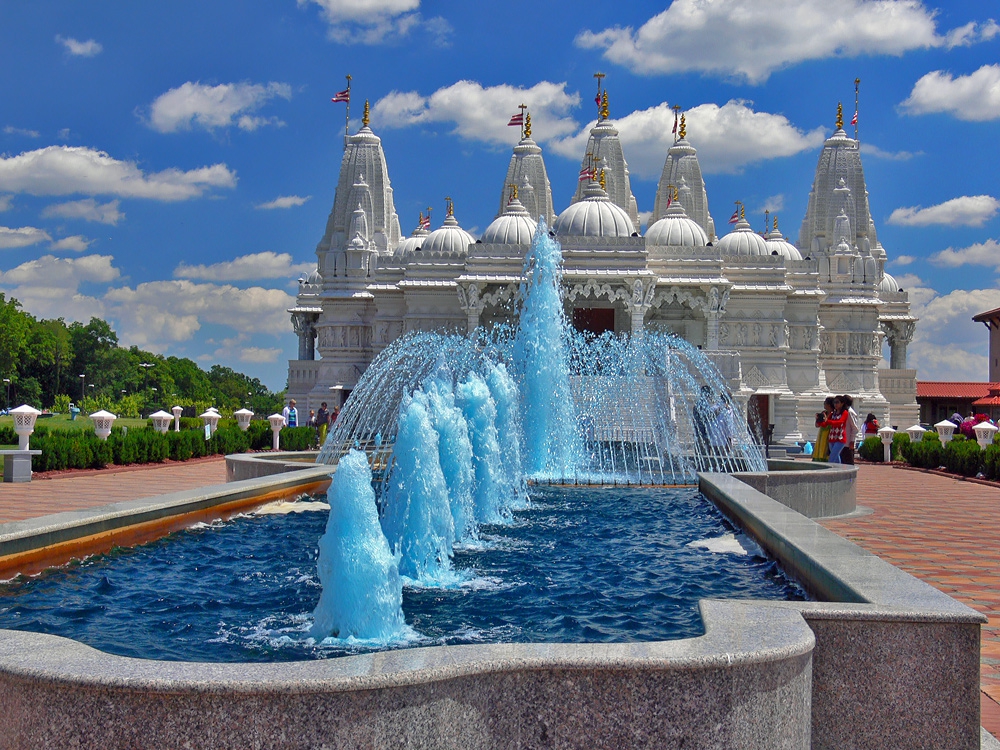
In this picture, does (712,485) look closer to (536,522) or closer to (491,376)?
(536,522)

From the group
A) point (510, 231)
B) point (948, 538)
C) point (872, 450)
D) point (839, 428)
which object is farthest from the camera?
point (510, 231)

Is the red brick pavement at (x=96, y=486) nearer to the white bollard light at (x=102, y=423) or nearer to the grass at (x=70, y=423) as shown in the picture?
the white bollard light at (x=102, y=423)

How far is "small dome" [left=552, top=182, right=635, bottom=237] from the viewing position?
114 feet

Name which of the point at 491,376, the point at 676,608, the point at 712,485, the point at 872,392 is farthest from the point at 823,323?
the point at 676,608

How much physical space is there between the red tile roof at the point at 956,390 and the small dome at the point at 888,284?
5.49m

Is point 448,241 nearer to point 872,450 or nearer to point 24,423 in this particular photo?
point 872,450

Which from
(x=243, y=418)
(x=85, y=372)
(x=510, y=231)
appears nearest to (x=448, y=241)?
(x=510, y=231)

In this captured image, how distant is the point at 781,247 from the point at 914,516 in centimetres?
3180

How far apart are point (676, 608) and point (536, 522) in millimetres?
4264

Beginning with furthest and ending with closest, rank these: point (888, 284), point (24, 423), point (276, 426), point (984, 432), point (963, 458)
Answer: point (888, 284) → point (276, 426) → point (984, 432) → point (963, 458) → point (24, 423)

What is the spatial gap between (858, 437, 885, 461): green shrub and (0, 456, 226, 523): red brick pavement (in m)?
15.2

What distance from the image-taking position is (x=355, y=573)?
562 centimetres

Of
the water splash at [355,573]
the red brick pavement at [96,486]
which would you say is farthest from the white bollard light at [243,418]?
the water splash at [355,573]

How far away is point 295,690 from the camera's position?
3.28m
